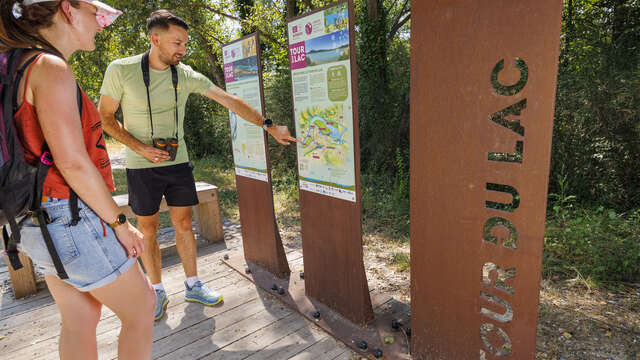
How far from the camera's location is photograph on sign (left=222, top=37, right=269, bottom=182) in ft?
10.5

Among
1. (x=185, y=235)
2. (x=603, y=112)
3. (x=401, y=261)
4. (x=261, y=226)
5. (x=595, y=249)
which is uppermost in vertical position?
(x=603, y=112)

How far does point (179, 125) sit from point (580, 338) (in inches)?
127

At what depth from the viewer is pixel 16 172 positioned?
1.28 m

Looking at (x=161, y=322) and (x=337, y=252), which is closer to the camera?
(x=337, y=252)

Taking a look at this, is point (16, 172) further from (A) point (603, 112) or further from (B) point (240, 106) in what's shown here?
(A) point (603, 112)

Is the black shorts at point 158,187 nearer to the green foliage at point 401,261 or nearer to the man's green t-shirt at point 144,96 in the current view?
the man's green t-shirt at point 144,96

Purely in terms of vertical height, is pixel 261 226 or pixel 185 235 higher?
pixel 185 235

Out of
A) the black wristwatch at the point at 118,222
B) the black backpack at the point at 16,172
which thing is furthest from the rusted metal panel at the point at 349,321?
the black backpack at the point at 16,172

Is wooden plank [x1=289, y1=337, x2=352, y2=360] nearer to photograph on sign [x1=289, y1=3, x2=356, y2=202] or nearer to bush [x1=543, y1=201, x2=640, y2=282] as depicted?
photograph on sign [x1=289, y1=3, x2=356, y2=202]

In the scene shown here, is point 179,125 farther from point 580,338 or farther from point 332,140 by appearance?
point 580,338

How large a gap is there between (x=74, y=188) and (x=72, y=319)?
568mm

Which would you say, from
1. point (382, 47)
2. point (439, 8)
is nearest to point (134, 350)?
point (439, 8)

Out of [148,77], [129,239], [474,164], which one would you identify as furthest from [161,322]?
[474,164]

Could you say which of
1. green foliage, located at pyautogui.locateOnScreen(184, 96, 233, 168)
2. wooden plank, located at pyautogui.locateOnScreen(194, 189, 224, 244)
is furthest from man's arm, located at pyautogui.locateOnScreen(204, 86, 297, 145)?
green foliage, located at pyautogui.locateOnScreen(184, 96, 233, 168)
